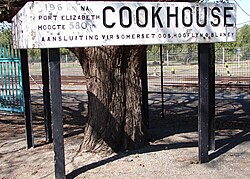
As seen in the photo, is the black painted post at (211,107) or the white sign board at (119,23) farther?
the black painted post at (211,107)

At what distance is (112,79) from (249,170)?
8.73 feet

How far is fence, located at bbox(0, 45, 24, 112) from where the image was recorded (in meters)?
12.1

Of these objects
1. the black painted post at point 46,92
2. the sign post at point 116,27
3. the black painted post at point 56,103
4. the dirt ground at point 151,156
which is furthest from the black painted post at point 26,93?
the black painted post at point 56,103

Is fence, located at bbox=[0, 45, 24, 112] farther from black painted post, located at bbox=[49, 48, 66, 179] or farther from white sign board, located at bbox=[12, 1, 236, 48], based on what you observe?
black painted post, located at bbox=[49, 48, 66, 179]

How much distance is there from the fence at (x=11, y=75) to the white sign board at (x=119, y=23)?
258 inches

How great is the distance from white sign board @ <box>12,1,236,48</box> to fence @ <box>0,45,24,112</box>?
656 cm

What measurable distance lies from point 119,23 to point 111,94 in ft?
5.22

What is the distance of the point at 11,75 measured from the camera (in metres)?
12.7

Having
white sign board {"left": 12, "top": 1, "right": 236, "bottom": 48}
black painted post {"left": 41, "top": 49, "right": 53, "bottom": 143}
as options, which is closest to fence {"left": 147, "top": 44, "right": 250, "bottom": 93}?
black painted post {"left": 41, "top": 49, "right": 53, "bottom": 143}

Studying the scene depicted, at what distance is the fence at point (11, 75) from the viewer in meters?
12.1

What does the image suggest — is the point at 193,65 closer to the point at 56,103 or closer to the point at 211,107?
the point at 211,107

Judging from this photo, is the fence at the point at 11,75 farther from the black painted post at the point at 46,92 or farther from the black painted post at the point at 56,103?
the black painted post at the point at 56,103

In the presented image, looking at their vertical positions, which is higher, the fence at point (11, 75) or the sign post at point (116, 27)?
the sign post at point (116, 27)

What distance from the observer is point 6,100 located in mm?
12875
